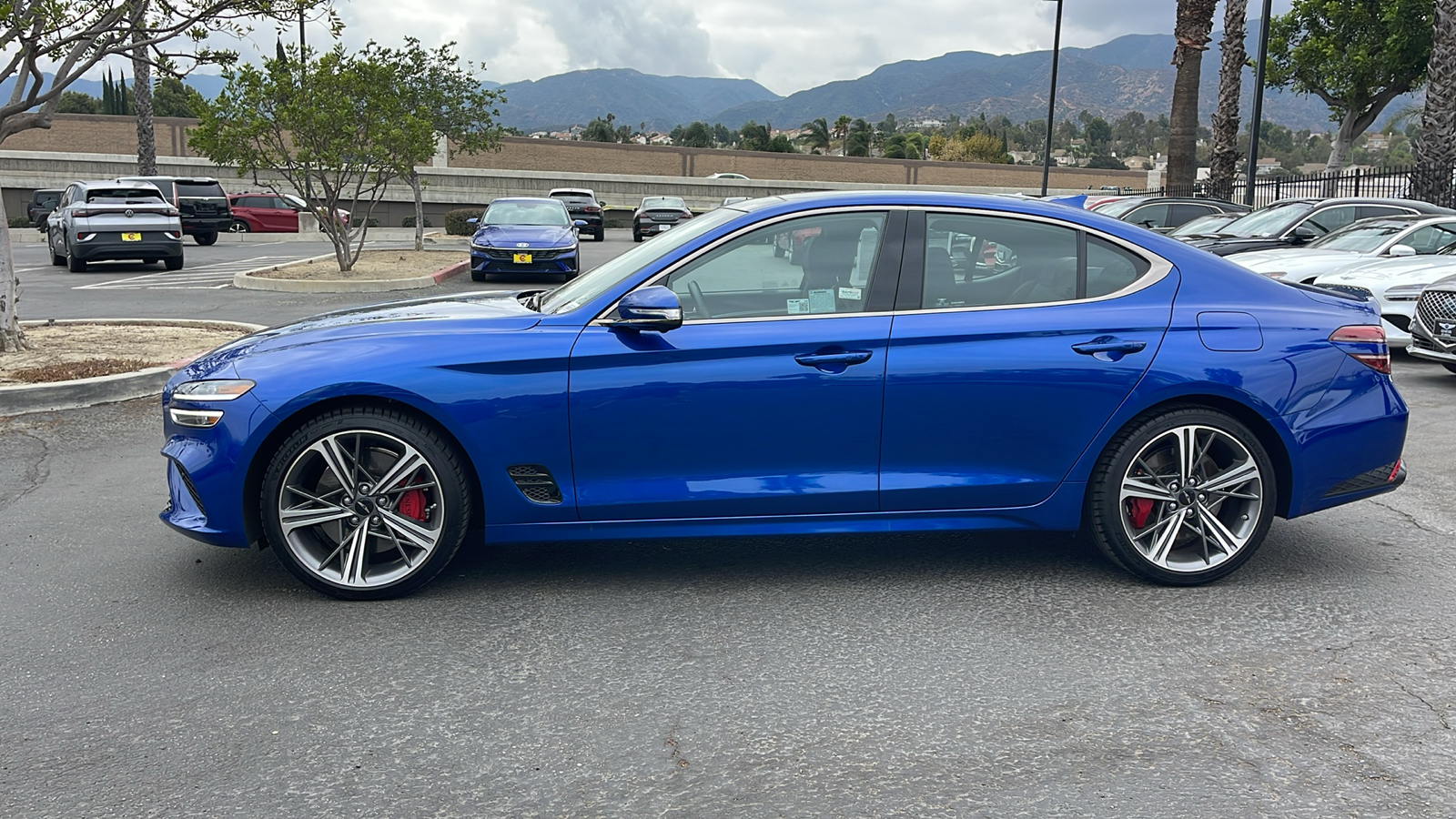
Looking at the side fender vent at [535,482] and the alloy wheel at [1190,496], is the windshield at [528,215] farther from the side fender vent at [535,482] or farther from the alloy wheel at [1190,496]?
the alloy wheel at [1190,496]

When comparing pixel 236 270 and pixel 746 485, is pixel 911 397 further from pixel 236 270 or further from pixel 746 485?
pixel 236 270

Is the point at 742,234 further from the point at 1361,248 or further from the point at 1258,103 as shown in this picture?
the point at 1258,103

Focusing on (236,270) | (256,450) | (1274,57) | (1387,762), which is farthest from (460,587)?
(1274,57)

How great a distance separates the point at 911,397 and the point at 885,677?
1.18 meters

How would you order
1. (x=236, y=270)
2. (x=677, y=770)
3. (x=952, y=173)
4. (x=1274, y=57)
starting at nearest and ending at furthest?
(x=677, y=770), (x=236, y=270), (x=1274, y=57), (x=952, y=173)

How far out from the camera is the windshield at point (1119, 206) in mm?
23344

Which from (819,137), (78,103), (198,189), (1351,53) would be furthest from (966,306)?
(819,137)

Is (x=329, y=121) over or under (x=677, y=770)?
over

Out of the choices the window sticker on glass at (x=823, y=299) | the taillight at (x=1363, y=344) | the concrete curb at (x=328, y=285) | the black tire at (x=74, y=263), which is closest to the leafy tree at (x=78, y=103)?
the black tire at (x=74, y=263)

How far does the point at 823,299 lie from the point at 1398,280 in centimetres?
985

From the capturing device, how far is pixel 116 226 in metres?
21.9

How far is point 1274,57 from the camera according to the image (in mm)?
42281

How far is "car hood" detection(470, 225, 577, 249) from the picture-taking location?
20406mm

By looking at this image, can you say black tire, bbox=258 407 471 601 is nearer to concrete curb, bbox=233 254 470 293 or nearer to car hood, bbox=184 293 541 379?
A: car hood, bbox=184 293 541 379
